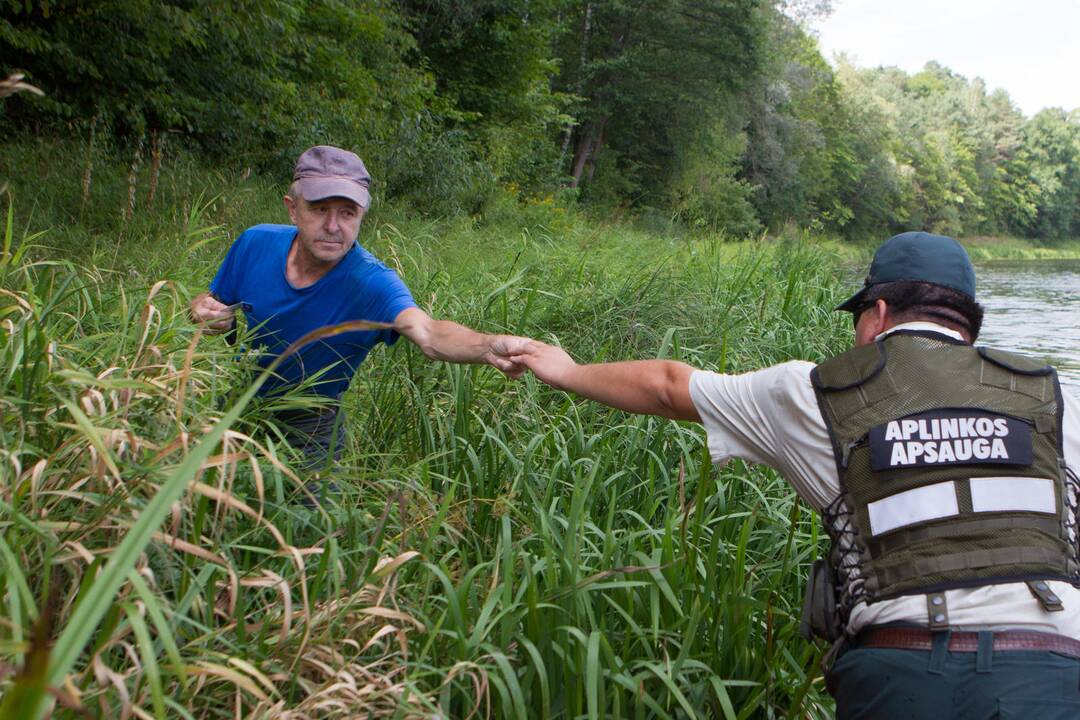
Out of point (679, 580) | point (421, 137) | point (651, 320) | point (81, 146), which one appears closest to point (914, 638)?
point (679, 580)

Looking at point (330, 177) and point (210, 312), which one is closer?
point (210, 312)

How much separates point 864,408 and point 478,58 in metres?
19.7

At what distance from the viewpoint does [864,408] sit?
206cm

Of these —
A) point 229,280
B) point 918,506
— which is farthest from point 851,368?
point 229,280

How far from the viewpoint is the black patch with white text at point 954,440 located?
6.45 ft

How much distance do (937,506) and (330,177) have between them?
2221 mm

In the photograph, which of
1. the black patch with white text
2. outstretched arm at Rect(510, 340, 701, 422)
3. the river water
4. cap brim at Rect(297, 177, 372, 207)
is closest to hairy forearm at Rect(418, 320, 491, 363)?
outstretched arm at Rect(510, 340, 701, 422)

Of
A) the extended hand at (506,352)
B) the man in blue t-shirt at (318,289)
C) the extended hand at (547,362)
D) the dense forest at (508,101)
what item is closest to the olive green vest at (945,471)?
the extended hand at (547,362)

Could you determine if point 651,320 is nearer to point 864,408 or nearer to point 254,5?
point 864,408

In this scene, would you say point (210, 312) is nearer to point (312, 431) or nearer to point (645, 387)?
point (312, 431)

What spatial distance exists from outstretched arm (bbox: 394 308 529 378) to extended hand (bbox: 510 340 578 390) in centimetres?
2

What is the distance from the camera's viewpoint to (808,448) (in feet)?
7.18

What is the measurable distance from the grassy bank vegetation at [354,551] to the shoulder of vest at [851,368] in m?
0.53

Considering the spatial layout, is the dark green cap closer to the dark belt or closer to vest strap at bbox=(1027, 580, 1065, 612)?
vest strap at bbox=(1027, 580, 1065, 612)
